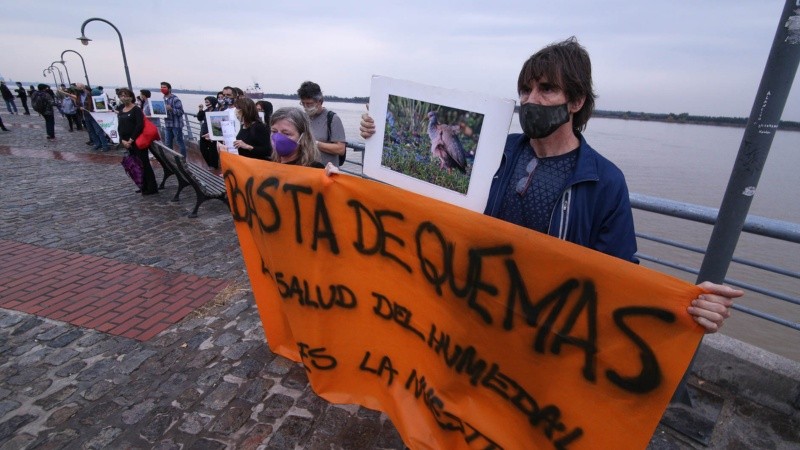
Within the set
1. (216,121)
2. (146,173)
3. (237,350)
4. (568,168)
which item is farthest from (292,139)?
(146,173)

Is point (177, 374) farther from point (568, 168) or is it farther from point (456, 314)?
point (568, 168)

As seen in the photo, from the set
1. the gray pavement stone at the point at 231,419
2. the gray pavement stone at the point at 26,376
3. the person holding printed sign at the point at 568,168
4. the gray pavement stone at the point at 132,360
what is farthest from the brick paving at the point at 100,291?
the person holding printed sign at the point at 568,168

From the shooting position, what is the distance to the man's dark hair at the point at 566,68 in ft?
5.01

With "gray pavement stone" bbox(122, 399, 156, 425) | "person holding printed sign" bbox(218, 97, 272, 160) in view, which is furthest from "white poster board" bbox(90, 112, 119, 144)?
"gray pavement stone" bbox(122, 399, 156, 425)

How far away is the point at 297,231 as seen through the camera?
2219 millimetres

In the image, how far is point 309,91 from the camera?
14.1 ft

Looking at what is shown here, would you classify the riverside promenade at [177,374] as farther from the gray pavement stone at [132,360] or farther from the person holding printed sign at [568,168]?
the person holding printed sign at [568,168]

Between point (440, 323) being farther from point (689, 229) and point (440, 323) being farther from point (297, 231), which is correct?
point (689, 229)

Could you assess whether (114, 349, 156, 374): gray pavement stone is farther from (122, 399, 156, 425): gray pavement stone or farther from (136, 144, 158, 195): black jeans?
(136, 144, 158, 195): black jeans

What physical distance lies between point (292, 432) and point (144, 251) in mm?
3667

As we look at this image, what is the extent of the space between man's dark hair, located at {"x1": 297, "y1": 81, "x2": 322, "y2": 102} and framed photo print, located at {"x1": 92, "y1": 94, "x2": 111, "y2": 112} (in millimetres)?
9043

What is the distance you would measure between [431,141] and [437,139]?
1.2 inches

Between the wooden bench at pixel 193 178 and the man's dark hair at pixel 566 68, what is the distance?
493cm

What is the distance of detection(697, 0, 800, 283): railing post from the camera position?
190cm
